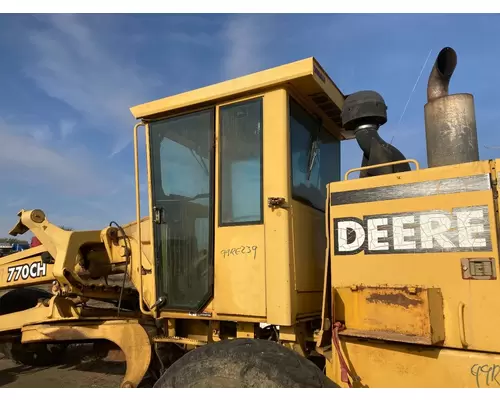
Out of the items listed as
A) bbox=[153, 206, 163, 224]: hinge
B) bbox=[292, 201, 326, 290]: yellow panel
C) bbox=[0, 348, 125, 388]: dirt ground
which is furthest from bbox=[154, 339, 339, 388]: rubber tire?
bbox=[0, 348, 125, 388]: dirt ground

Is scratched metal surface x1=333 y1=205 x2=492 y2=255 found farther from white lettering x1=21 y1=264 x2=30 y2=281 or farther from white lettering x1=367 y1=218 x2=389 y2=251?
white lettering x1=21 y1=264 x2=30 y2=281

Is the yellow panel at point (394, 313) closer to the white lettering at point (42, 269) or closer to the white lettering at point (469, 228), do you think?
the white lettering at point (469, 228)

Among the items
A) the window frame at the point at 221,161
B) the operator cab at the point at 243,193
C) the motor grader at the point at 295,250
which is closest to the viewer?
the motor grader at the point at 295,250

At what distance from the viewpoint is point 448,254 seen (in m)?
2.49

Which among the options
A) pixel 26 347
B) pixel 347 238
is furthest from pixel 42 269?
pixel 347 238

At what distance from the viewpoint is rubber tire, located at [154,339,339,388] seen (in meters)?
2.39

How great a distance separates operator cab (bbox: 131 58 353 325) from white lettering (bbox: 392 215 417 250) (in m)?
0.70

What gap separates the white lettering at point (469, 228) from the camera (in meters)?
2.43

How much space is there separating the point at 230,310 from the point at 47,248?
2258 millimetres

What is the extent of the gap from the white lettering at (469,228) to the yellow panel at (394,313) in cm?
34

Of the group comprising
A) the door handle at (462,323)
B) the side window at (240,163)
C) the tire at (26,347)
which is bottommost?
the tire at (26,347)

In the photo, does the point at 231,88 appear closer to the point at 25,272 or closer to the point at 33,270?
the point at 33,270

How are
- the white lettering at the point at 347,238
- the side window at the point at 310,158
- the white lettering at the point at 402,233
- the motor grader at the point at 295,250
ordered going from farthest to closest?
the side window at the point at 310,158
the white lettering at the point at 347,238
the white lettering at the point at 402,233
the motor grader at the point at 295,250

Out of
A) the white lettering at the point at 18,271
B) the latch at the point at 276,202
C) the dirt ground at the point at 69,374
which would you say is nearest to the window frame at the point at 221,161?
the latch at the point at 276,202
